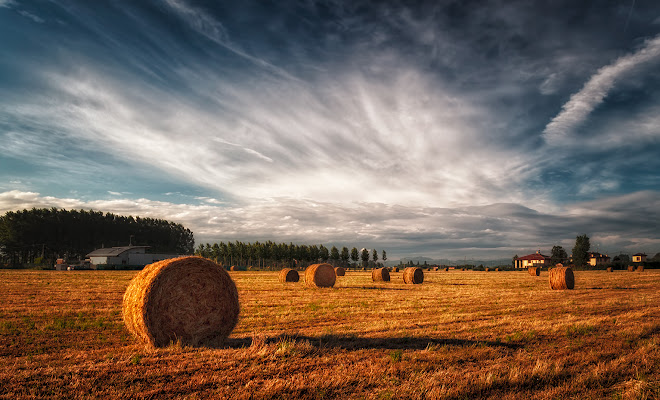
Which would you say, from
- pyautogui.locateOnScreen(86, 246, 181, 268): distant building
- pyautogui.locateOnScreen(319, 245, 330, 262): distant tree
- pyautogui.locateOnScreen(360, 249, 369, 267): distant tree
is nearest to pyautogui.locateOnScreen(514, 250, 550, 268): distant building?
pyautogui.locateOnScreen(360, 249, 369, 267): distant tree

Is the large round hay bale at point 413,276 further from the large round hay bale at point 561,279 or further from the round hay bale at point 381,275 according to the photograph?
the large round hay bale at point 561,279

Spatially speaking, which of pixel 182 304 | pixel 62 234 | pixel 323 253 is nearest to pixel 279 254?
pixel 323 253

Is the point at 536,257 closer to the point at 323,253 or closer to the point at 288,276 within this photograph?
the point at 323,253

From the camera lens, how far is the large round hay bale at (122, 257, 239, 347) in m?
11.1

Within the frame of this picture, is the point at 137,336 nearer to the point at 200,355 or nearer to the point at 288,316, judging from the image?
the point at 200,355

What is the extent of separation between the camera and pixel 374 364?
866cm

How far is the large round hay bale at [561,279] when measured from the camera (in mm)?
32125

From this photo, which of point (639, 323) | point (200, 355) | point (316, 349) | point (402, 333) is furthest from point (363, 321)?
point (639, 323)

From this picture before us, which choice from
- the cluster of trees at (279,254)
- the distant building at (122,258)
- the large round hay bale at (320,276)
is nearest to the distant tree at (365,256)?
the cluster of trees at (279,254)

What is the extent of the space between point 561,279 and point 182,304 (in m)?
30.7

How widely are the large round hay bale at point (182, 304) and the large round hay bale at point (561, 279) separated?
29.1 meters

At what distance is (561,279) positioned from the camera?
3225 centimetres

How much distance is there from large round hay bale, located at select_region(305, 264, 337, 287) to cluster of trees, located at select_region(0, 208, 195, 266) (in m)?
103

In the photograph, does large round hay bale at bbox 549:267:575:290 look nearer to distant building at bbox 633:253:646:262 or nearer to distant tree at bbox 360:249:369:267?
distant tree at bbox 360:249:369:267
